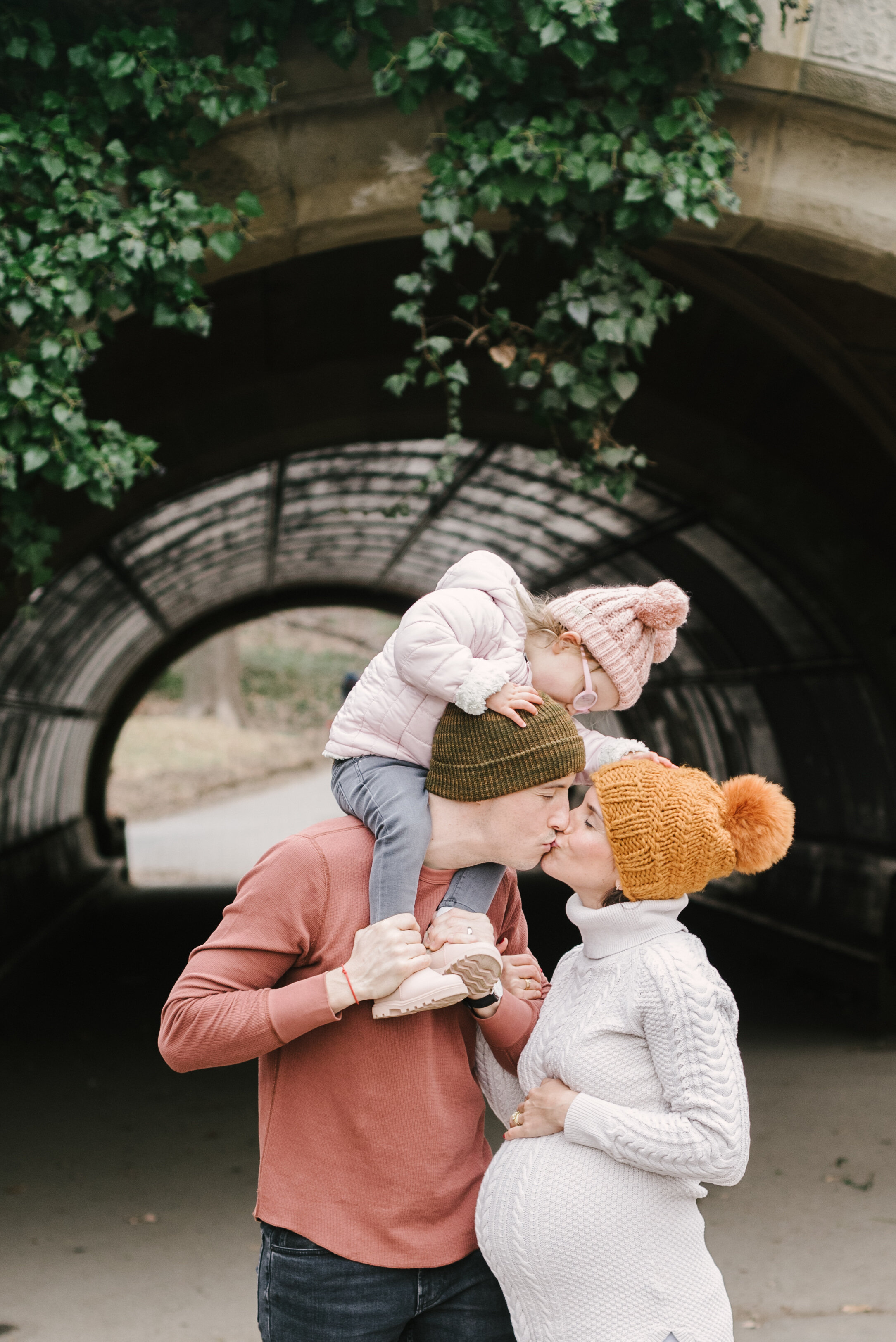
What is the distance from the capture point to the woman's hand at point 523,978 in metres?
2.46

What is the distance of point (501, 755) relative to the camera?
7.39 ft

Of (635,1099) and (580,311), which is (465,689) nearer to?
(635,1099)

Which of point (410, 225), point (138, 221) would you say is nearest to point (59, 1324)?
point (138, 221)

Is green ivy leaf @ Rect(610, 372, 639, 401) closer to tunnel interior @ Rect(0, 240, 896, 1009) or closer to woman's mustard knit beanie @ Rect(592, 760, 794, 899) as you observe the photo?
tunnel interior @ Rect(0, 240, 896, 1009)

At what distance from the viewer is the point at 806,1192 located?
582 cm

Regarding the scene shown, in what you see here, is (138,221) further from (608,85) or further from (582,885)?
(582,885)

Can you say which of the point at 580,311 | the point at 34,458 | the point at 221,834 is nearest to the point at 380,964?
the point at 34,458

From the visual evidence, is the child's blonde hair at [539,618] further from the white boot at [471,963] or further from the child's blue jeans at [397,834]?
the white boot at [471,963]

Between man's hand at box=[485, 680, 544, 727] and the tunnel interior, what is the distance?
9.93ft

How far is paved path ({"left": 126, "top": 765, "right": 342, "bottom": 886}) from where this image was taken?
19.5 m

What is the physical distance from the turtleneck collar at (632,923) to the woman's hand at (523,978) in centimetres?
29

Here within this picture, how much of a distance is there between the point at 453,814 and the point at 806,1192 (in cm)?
449

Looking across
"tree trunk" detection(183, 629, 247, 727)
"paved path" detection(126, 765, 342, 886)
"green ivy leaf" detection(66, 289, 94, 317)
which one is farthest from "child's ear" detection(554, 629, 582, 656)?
"tree trunk" detection(183, 629, 247, 727)

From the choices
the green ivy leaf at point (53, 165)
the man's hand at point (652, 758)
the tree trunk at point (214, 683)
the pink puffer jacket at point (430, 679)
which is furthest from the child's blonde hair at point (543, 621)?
the tree trunk at point (214, 683)
